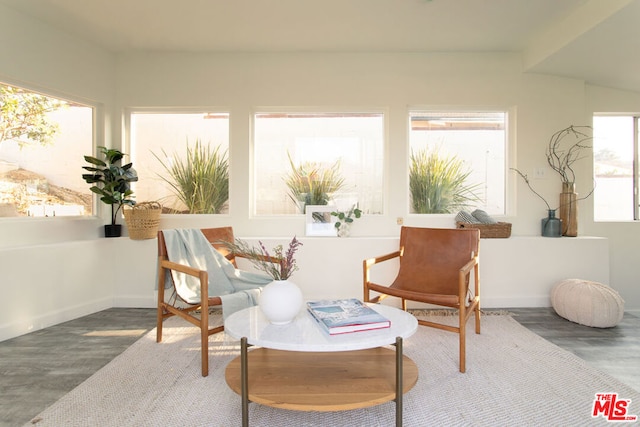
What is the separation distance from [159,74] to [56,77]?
3.05 feet

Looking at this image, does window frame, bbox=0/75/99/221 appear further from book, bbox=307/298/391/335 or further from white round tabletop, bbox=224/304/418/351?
book, bbox=307/298/391/335

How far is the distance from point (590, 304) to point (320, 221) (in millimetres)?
2498

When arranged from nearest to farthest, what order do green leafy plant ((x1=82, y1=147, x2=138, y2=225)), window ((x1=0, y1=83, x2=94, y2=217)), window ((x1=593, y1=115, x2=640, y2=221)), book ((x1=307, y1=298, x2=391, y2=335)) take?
book ((x1=307, y1=298, x2=391, y2=335))
window ((x1=0, y1=83, x2=94, y2=217))
green leafy plant ((x1=82, y1=147, x2=138, y2=225))
window ((x1=593, y1=115, x2=640, y2=221))

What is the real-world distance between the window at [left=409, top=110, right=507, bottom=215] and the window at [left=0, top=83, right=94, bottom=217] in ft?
11.2

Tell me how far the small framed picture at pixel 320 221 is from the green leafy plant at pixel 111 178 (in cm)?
177

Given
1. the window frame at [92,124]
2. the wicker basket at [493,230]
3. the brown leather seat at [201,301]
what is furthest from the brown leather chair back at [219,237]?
the wicker basket at [493,230]

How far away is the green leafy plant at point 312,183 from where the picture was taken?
408 cm

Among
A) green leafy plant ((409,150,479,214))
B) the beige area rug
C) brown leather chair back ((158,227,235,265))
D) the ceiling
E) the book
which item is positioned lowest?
the beige area rug

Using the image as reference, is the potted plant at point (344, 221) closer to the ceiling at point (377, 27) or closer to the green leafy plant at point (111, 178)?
the ceiling at point (377, 27)

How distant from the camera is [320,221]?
395 centimetres

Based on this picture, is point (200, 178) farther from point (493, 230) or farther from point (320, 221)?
point (493, 230)

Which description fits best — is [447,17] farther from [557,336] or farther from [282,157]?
[557,336]

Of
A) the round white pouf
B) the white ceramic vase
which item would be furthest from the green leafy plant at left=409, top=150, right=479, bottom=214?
the white ceramic vase

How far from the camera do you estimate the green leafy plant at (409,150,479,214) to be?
161 inches
